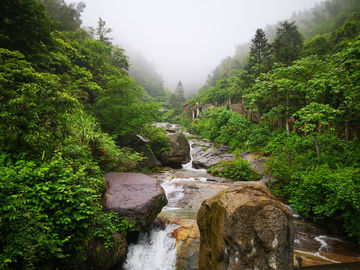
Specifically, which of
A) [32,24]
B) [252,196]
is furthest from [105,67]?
[252,196]

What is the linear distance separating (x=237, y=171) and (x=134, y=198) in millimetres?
8022

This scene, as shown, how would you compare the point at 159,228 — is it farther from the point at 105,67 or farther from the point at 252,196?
the point at 105,67

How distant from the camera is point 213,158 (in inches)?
605

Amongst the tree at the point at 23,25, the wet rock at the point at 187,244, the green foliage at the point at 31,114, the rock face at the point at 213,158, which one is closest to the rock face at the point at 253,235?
the wet rock at the point at 187,244

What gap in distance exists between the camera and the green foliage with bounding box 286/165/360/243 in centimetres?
495

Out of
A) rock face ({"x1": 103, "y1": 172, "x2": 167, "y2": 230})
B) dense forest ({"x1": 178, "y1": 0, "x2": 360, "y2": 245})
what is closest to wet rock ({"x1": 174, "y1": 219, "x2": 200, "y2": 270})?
rock face ({"x1": 103, "y1": 172, "x2": 167, "y2": 230})

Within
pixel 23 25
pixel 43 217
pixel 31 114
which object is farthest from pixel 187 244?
pixel 23 25

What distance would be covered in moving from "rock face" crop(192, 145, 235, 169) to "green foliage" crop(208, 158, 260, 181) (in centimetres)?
172

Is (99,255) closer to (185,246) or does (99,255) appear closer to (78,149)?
(185,246)

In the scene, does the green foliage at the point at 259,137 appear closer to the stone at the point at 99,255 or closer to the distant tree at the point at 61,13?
the stone at the point at 99,255

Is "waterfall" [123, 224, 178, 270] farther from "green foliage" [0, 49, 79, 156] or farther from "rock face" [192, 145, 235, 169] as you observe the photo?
"rock face" [192, 145, 235, 169]

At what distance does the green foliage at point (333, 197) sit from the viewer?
4.95 meters

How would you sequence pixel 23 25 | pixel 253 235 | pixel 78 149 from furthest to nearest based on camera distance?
pixel 23 25 < pixel 78 149 < pixel 253 235

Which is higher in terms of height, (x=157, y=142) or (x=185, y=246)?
(x=157, y=142)
